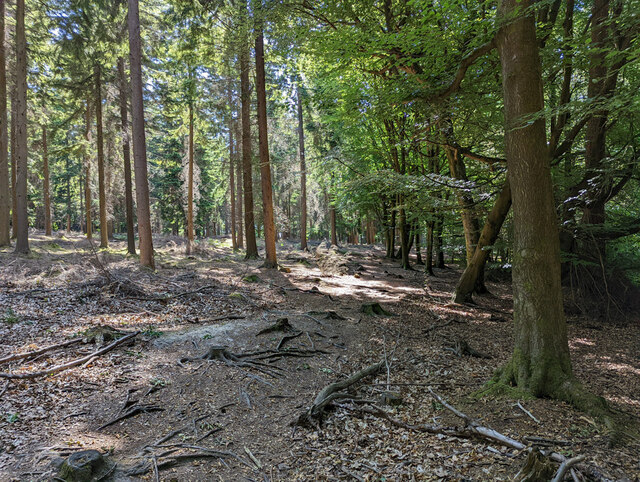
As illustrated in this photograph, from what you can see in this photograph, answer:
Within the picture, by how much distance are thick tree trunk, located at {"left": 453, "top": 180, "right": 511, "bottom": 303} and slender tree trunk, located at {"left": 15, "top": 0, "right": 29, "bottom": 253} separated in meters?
15.9

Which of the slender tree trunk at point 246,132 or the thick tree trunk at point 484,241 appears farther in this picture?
the slender tree trunk at point 246,132

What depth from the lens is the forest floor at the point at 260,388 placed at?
3.25m

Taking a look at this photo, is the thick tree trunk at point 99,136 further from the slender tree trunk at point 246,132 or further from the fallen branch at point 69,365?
the fallen branch at point 69,365

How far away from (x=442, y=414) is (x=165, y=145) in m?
35.2

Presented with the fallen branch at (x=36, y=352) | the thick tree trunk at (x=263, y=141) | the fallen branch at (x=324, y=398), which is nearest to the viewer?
the fallen branch at (x=324, y=398)

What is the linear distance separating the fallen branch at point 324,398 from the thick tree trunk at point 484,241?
645 cm

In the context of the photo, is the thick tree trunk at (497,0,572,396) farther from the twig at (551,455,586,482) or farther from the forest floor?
the twig at (551,455,586,482)

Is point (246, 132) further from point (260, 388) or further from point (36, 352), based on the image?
point (260, 388)

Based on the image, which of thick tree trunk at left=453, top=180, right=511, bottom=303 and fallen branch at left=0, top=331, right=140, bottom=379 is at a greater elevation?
thick tree trunk at left=453, top=180, right=511, bottom=303

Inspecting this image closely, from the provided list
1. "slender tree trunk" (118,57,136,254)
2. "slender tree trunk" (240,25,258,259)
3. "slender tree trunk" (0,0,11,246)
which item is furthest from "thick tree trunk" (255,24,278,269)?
"slender tree trunk" (0,0,11,246)

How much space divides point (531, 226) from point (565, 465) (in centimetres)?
268

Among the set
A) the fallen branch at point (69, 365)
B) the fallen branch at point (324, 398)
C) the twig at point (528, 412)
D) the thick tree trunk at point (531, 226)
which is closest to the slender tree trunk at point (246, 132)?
the fallen branch at point (69, 365)

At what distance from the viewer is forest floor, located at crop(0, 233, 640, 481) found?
325 cm

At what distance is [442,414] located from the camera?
4.14 m
